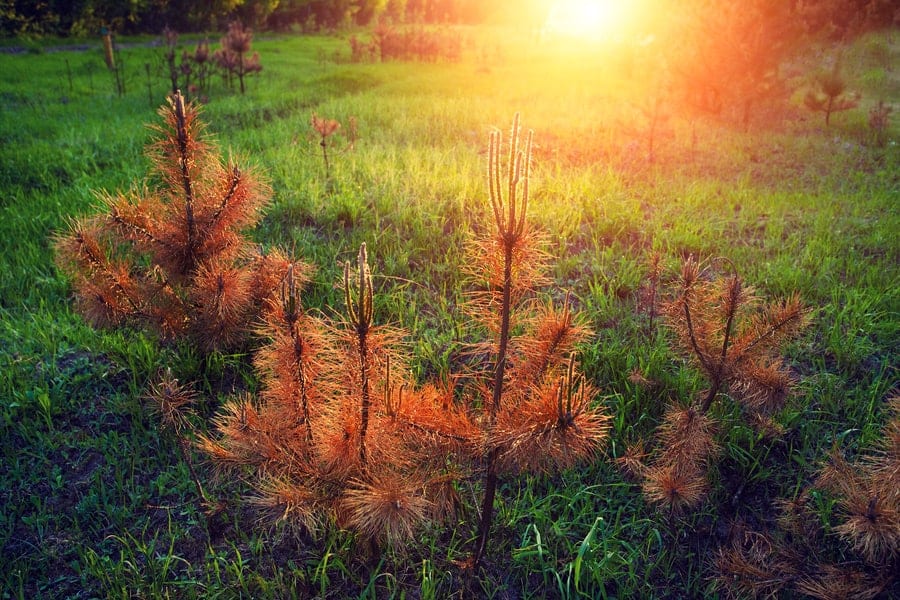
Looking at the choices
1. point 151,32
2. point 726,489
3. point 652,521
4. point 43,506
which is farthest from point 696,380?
point 151,32

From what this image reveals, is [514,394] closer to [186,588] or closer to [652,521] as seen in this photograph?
[652,521]

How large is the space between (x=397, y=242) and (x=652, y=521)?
2.60 m

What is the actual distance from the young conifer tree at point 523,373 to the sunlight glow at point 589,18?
16043 mm

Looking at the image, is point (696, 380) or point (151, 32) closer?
point (696, 380)

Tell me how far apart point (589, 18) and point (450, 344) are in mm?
23184

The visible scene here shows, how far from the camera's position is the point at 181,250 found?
258 centimetres

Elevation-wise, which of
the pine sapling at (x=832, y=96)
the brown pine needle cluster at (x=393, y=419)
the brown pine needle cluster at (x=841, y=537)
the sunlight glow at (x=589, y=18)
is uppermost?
the sunlight glow at (x=589, y=18)

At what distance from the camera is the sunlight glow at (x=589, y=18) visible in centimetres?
1663

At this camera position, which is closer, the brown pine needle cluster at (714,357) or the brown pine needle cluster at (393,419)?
the brown pine needle cluster at (393,419)

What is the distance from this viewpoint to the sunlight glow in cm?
1663

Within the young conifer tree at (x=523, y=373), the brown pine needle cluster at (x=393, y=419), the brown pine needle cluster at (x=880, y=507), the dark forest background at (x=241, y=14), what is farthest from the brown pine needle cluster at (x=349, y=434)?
the dark forest background at (x=241, y=14)

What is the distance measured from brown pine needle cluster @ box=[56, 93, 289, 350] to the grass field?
1.35ft

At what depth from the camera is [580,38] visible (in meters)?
26.3

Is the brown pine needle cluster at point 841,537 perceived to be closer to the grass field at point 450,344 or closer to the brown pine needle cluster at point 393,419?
the grass field at point 450,344
